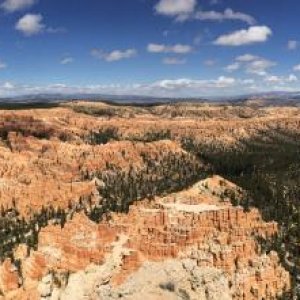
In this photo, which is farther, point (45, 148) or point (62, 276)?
point (45, 148)

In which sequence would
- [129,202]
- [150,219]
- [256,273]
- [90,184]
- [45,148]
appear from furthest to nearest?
[45,148], [90,184], [129,202], [150,219], [256,273]

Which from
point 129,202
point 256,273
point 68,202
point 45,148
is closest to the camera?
point 256,273

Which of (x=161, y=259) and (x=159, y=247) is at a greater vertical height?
(x=159, y=247)

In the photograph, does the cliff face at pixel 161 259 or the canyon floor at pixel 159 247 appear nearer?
the cliff face at pixel 161 259

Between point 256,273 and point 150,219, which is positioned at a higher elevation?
point 150,219

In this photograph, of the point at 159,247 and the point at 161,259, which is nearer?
the point at 161,259

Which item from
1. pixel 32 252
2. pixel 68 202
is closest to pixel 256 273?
pixel 32 252

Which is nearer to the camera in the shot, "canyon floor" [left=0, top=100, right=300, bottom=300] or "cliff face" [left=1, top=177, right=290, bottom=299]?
"cliff face" [left=1, top=177, right=290, bottom=299]

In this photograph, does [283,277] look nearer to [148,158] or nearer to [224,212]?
[224,212]
